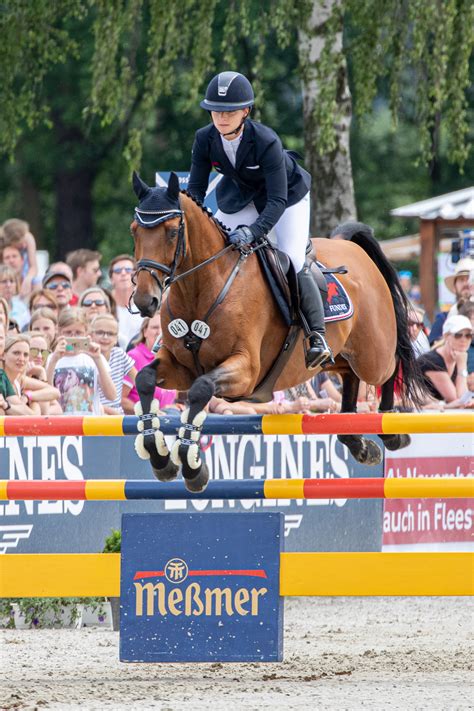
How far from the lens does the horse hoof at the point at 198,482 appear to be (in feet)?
20.4

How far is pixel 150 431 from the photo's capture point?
20.3 ft

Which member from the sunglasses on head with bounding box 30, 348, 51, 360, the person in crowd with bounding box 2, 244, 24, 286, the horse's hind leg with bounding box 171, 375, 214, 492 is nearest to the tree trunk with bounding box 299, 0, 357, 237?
the person in crowd with bounding box 2, 244, 24, 286

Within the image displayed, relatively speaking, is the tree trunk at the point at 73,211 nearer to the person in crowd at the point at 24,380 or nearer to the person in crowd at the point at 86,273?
the person in crowd at the point at 86,273

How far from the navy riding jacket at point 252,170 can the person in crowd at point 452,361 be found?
3423 mm

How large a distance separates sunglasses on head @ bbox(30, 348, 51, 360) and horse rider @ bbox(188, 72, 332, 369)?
104 inches

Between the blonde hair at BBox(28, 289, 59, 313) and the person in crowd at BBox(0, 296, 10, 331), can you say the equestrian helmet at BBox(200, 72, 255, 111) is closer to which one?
the person in crowd at BBox(0, 296, 10, 331)

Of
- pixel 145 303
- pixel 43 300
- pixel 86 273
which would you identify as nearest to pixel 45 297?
pixel 43 300

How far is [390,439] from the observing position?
7.70m

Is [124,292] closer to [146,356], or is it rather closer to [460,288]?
[146,356]

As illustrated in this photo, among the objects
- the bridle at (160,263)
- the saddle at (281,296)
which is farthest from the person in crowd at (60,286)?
the bridle at (160,263)

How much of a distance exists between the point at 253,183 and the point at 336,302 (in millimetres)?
932

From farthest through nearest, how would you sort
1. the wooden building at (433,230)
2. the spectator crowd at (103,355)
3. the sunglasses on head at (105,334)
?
1. the wooden building at (433,230)
2. the sunglasses on head at (105,334)
3. the spectator crowd at (103,355)

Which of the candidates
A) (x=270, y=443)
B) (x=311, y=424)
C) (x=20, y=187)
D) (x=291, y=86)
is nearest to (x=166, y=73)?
(x=270, y=443)

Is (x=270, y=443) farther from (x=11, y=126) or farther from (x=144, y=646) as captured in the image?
(x=11, y=126)
